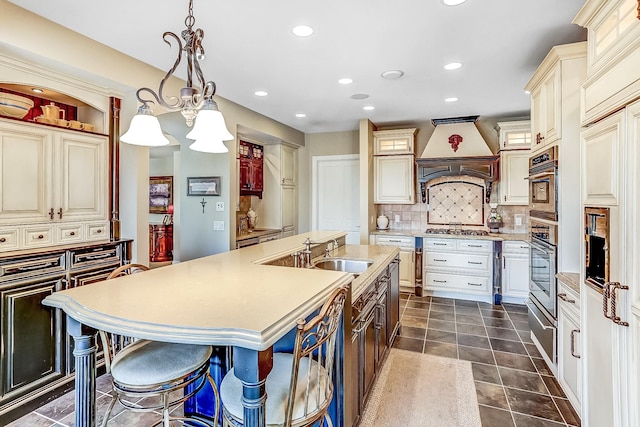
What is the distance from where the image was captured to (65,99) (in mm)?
2967

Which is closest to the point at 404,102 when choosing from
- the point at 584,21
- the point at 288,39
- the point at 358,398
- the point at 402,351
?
the point at 288,39

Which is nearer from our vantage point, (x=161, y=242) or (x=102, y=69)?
(x=102, y=69)

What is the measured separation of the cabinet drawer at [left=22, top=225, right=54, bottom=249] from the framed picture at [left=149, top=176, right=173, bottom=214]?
493 cm

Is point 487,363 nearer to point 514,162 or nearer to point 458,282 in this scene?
point 458,282

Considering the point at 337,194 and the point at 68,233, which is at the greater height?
the point at 337,194

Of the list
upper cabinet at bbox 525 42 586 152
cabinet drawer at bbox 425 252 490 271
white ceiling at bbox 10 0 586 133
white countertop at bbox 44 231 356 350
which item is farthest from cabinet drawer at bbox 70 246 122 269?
cabinet drawer at bbox 425 252 490 271

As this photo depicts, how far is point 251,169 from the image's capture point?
517 centimetres

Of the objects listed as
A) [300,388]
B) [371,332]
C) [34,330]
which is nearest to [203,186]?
[34,330]

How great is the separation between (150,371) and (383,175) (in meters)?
4.48

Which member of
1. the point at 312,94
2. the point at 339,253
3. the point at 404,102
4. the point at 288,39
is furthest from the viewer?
the point at 404,102

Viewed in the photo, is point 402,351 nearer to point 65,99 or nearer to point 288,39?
point 288,39

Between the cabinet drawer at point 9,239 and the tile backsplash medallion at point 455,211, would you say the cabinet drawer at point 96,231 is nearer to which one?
the cabinet drawer at point 9,239

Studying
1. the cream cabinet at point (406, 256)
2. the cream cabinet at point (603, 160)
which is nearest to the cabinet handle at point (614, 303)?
the cream cabinet at point (603, 160)

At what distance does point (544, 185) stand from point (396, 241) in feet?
8.29
